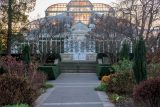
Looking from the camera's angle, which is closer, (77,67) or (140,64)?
(140,64)

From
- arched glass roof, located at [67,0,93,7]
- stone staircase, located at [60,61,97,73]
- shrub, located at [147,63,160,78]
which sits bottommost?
stone staircase, located at [60,61,97,73]

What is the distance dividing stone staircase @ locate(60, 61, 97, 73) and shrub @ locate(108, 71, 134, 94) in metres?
20.6

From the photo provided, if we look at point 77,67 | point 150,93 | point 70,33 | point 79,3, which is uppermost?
point 79,3

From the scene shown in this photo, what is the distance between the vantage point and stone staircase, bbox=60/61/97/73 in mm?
40125

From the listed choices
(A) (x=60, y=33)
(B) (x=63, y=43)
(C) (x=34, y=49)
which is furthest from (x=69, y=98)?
(B) (x=63, y=43)

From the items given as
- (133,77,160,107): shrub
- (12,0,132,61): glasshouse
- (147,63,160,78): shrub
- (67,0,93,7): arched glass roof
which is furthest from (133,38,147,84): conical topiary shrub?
(67,0,93,7): arched glass roof

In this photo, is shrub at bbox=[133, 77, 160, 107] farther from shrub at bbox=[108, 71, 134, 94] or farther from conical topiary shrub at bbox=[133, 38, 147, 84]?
shrub at bbox=[108, 71, 134, 94]

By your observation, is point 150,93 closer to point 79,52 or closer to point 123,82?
point 123,82

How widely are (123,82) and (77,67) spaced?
22.0 meters

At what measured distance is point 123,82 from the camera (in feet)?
62.5

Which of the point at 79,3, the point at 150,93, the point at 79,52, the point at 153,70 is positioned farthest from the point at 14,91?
the point at 79,3

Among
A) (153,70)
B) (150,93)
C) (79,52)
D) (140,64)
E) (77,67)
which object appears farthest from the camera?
(79,52)

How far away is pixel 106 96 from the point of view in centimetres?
→ 1842

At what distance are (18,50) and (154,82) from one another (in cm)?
3560
